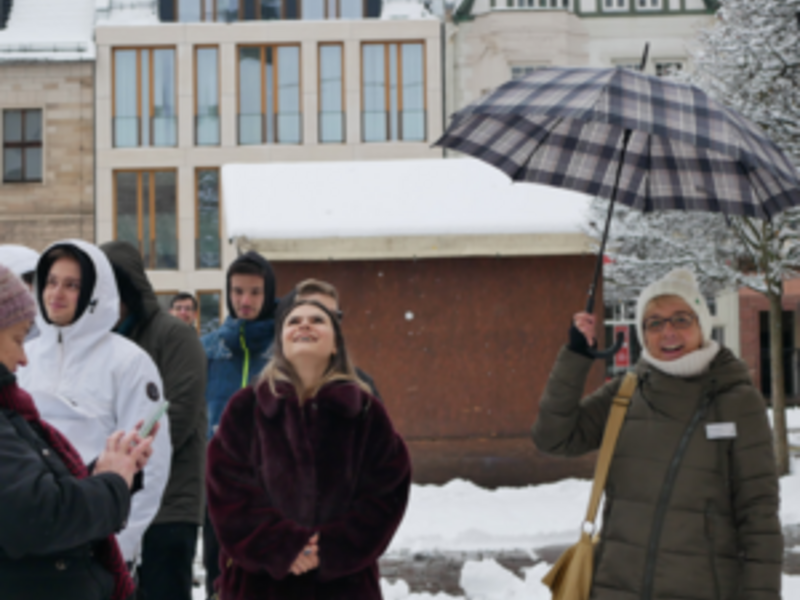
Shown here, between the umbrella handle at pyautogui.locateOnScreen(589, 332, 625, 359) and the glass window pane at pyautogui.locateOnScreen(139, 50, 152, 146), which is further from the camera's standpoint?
the glass window pane at pyautogui.locateOnScreen(139, 50, 152, 146)

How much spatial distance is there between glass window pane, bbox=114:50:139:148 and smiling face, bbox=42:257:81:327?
2680cm

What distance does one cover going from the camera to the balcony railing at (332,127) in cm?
2916

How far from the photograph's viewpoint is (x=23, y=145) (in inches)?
1136

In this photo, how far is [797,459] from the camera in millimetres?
13922

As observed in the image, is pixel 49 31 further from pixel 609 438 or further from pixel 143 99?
pixel 609 438

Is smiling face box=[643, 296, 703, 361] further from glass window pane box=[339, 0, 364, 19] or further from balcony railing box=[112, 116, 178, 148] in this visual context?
glass window pane box=[339, 0, 364, 19]

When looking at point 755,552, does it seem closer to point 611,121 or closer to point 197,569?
point 611,121

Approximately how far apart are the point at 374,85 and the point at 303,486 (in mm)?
27391

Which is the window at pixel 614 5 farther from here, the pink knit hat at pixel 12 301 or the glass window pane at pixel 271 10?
the pink knit hat at pixel 12 301

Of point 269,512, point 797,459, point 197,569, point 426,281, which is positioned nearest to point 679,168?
point 269,512

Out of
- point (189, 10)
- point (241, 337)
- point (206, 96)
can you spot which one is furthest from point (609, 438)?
point (189, 10)

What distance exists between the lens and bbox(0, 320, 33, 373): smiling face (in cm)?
254

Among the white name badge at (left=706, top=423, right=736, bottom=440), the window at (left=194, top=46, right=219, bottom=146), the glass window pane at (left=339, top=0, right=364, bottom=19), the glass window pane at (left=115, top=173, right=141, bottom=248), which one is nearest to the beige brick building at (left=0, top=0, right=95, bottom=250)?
the glass window pane at (left=115, top=173, right=141, bottom=248)

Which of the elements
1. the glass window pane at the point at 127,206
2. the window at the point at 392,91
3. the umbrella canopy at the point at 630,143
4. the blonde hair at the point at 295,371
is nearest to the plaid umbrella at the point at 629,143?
the umbrella canopy at the point at 630,143
